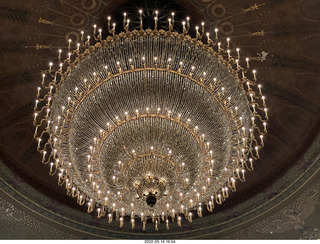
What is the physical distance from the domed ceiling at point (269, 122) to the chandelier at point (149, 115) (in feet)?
3.38

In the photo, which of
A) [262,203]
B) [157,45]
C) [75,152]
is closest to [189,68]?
[157,45]

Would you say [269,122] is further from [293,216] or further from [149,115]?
[149,115]

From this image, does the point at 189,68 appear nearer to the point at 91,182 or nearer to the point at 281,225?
the point at 91,182

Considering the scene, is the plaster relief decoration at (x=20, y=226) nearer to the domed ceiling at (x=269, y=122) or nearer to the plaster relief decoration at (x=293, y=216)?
the domed ceiling at (x=269, y=122)

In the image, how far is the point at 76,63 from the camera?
5.71m

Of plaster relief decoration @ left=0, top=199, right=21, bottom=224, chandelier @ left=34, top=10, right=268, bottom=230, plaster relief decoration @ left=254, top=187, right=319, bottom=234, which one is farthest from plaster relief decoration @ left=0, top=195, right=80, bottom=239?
plaster relief decoration @ left=254, top=187, right=319, bottom=234

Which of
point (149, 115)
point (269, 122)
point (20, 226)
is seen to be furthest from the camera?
point (20, 226)

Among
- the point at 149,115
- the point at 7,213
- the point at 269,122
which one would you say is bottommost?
the point at 7,213

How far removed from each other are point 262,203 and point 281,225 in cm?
54

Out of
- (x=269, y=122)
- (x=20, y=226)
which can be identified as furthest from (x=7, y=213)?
(x=269, y=122)

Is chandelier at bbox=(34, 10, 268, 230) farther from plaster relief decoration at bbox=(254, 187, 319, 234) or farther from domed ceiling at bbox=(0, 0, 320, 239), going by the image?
plaster relief decoration at bbox=(254, 187, 319, 234)

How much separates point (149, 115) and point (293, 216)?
13.5 ft

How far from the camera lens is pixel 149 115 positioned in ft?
18.0

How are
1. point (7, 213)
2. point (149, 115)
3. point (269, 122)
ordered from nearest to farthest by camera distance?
point (149, 115)
point (269, 122)
point (7, 213)
